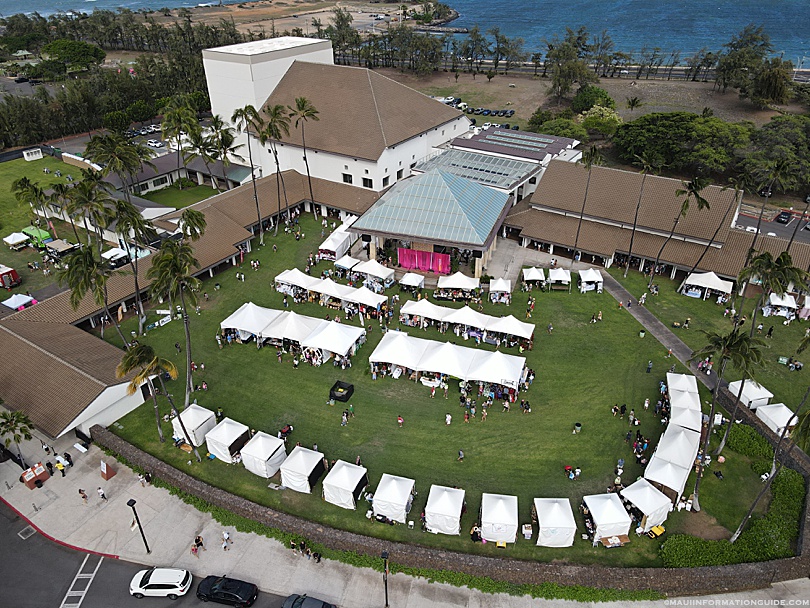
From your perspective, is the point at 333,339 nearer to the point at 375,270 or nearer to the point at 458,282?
the point at 375,270

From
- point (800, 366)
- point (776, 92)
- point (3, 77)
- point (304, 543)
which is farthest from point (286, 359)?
point (3, 77)

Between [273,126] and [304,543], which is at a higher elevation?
[273,126]

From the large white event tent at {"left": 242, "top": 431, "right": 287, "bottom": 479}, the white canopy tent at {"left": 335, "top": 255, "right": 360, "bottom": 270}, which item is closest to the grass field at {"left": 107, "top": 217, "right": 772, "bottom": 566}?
the large white event tent at {"left": 242, "top": 431, "right": 287, "bottom": 479}

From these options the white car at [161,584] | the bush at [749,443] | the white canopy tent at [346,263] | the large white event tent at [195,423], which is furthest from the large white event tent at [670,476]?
the white canopy tent at [346,263]

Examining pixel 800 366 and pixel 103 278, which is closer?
pixel 103 278

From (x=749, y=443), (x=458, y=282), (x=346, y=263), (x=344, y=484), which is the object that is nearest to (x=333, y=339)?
(x=346, y=263)

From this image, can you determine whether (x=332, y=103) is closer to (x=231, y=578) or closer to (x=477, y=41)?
(x=231, y=578)

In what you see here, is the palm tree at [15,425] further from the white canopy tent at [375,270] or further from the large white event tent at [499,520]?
the white canopy tent at [375,270]
